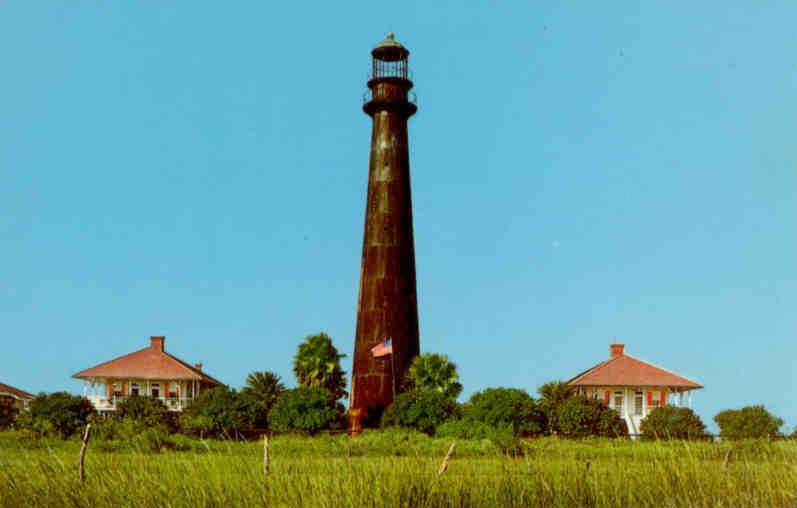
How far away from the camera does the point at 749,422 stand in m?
40.6

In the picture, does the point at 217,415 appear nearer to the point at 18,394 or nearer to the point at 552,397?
the point at 552,397

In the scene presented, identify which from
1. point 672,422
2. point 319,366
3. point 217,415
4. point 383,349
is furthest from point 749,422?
point 217,415

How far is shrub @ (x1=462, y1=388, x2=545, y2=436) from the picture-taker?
111 feet

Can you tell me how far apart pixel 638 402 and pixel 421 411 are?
73.8 feet

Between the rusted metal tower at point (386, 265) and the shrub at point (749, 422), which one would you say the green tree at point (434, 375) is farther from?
the shrub at point (749, 422)

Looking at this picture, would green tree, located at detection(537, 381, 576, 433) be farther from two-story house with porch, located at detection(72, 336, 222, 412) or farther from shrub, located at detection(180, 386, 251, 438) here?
two-story house with porch, located at detection(72, 336, 222, 412)

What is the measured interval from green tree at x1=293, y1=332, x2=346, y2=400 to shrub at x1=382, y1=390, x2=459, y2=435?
21.7ft

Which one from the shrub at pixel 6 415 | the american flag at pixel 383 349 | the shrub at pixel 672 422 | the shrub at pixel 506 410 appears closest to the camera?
the shrub at pixel 506 410

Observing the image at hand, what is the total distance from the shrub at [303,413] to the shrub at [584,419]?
10.1 metres

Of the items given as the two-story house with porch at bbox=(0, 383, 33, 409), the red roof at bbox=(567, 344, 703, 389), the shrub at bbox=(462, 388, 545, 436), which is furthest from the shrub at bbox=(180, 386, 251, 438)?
the red roof at bbox=(567, 344, 703, 389)

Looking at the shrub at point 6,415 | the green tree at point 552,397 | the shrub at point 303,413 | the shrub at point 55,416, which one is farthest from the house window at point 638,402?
the shrub at point 6,415

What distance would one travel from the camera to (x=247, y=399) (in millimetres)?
37938

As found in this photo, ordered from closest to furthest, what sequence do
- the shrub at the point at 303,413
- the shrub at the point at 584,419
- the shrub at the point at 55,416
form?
1. the shrub at the point at 55,416
2. the shrub at the point at 303,413
3. the shrub at the point at 584,419

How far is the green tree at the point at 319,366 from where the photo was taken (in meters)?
42.2
